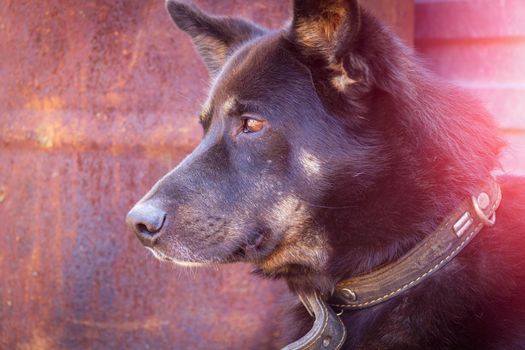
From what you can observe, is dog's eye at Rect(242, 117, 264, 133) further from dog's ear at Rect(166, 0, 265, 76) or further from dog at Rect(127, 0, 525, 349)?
dog's ear at Rect(166, 0, 265, 76)

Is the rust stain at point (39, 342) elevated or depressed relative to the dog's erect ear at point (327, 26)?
depressed

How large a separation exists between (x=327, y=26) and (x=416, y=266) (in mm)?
829

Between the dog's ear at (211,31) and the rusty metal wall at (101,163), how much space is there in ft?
0.76

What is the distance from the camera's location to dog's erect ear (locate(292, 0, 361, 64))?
2.11 meters

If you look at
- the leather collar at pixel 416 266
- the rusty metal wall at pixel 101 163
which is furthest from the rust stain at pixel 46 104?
the leather collar at pixel 416 266

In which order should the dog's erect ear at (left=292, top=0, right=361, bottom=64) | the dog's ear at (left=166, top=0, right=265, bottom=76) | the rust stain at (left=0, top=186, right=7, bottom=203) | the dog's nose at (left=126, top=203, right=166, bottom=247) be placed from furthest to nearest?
1. the rust stain at (left=0, top=186, right=7, bottom=203)
2. the dog's ear at (left=166, top=0, right=265, bottom=76)
3. the dog's nose at (left=126, top=203, right=166, bottom=247)
4. the dog's erect ear at (left=292, top=0, right=361, bottom=64)

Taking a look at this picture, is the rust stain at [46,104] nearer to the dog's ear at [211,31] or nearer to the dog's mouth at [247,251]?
the dog's ear at [211,31]

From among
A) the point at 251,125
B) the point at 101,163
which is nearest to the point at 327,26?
the point at 251,125

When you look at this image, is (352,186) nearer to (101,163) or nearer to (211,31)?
(211,31)

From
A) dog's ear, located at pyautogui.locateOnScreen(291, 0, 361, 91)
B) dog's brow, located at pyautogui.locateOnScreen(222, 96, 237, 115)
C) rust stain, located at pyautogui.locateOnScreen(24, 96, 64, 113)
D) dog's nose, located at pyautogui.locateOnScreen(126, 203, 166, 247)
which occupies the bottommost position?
rust stain, located at pyautogui.locateOnScreen(24, 96, 64, 113)

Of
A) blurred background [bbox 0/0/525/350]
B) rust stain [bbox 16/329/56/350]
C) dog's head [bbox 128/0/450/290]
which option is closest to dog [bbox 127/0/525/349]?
dog's head [bbox 128/0/450/290]

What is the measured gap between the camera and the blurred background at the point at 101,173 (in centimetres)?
320

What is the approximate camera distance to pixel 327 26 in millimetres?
2217

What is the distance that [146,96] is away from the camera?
3.21m
